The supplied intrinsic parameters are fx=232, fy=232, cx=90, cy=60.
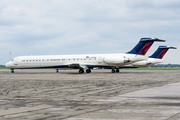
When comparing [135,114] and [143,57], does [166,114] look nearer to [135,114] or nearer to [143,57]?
[135,114]

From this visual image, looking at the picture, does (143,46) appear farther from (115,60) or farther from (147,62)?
(147,62)

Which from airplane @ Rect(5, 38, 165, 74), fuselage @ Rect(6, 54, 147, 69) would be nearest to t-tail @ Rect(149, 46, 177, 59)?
airplane @ Rect(5, 38, 165, 74)

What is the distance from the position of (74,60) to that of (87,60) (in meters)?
2.74

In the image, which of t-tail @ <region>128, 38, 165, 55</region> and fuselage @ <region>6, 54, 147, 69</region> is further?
t-tail @ <region>128, 38, 165, 55</region>

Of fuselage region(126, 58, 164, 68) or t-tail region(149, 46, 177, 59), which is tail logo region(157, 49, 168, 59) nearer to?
t-tail region(149, 46, 177, 59)

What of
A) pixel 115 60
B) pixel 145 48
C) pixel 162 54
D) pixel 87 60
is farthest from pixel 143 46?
pixel 162 54

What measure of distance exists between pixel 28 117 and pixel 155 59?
45.9 m

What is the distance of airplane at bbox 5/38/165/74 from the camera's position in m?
39.6

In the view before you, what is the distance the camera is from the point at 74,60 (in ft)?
144

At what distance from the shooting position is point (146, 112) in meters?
7.02

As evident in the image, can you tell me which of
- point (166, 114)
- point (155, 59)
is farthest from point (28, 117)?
point (155, 59)

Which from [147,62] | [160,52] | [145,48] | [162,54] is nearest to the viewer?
[145,48]

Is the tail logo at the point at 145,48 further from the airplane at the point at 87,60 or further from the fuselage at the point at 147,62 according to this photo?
the fuselage at the point at 147,62

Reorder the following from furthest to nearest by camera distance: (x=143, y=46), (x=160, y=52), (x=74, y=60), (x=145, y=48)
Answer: (x=160, y=52), (x=74, y=60), (x=145, y=48), (x=143, y=46)
